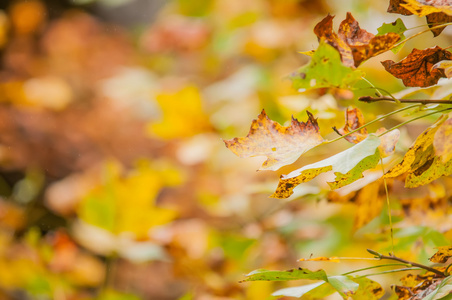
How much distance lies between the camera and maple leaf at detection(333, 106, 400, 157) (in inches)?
14.1

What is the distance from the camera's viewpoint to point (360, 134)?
1.25 feet

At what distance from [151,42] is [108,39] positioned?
35.6 inches

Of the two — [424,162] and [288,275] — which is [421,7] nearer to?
[424,162]

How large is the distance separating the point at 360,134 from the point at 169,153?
1.99m

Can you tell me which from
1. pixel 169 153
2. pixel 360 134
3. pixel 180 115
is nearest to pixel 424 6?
pixel 360 134

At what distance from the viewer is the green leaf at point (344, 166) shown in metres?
0.33

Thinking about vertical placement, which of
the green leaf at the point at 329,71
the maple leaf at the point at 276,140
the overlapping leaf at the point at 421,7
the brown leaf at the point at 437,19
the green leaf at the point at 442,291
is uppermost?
the overlapping leaf at the point at 421,7

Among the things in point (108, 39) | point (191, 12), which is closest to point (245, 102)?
point (191, 12)

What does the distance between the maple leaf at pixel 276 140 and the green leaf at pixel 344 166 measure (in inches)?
0.7

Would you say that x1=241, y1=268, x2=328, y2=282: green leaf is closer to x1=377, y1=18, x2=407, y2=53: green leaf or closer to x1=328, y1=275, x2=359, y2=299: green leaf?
x1=328, y1=275, x2=359, y2=299: green leaf

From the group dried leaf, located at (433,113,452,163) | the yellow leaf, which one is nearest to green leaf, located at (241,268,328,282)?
dried leaf, located at (433,113,452,163)

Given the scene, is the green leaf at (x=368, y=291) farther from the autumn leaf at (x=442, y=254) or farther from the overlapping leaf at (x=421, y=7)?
the overlapping leaf at (x=421, y=7)

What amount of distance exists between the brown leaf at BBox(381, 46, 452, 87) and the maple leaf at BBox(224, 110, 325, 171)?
0.07 meters

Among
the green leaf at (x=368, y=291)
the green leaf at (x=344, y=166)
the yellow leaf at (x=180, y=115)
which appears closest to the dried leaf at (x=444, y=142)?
the green leaf at (x=344, y=166)
